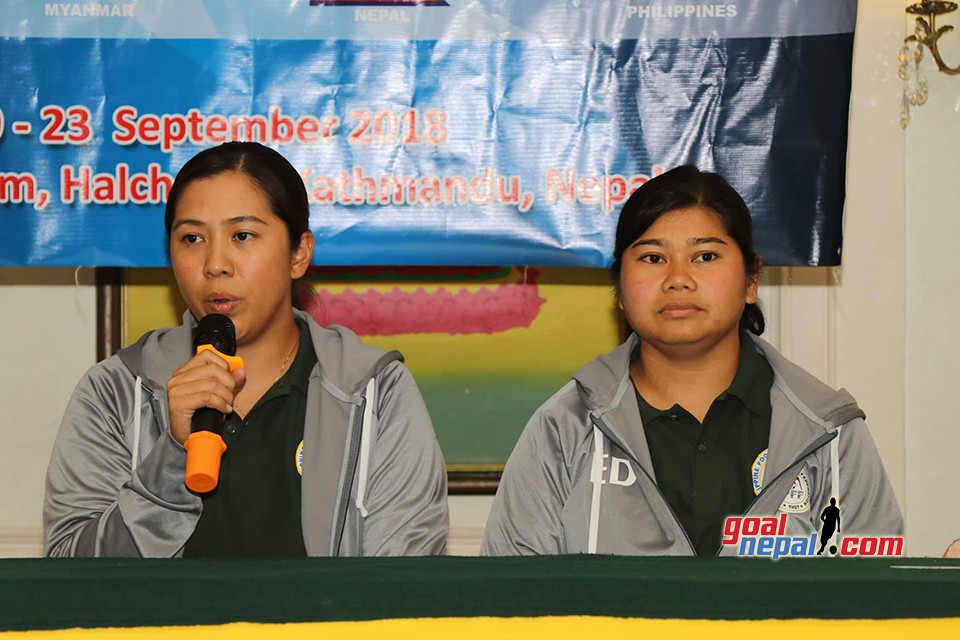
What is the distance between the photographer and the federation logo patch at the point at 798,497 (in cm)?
212

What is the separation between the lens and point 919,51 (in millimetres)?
3359

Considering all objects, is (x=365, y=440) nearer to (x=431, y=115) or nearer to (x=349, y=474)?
(x=349, y=474)

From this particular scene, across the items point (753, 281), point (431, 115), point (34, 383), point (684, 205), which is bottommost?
point (34, 383)

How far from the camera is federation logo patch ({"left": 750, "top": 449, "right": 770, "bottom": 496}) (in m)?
2.14

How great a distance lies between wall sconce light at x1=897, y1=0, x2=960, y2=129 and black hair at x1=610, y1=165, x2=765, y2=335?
4.51 feet

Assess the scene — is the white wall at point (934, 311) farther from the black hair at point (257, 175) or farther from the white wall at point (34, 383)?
the white wall at point (34, 383)

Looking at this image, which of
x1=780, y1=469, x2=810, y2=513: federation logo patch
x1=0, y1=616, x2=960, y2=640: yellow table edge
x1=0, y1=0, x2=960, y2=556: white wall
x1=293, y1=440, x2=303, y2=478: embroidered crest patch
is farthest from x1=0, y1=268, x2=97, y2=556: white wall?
x1=0, y1=616, x2=960, y2=640: yellow table edge

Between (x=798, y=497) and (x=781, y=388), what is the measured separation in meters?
0.23

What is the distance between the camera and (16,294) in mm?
3498

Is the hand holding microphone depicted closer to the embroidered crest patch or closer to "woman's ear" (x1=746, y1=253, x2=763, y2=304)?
the embroidered crest patch

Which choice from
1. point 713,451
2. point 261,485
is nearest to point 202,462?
point 261,485

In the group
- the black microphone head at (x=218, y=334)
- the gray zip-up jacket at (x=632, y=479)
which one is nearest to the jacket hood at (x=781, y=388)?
the gray zip-up jacket at (x=632, y=479)

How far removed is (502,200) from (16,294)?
1.69 metres

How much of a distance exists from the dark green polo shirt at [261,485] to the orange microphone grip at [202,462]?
495 mm
